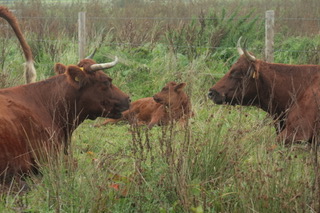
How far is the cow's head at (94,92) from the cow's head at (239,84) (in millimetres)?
1400

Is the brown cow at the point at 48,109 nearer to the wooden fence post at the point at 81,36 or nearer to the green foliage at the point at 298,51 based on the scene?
the green foliage at the point at 298,51

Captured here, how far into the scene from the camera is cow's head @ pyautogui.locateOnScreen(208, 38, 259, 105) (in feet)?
26.4

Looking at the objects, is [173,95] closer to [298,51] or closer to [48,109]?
[298,51]

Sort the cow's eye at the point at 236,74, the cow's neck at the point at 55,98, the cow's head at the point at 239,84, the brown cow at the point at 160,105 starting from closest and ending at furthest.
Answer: the cow's neck at the point at 55,98 → the cow's head at the point at 239,84 → the cow's eye at the point at 236,74 → the brown cow at the point at 160,105

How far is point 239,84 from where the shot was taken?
816 centimetres

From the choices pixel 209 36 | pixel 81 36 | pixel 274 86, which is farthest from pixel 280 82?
pixel 81 36

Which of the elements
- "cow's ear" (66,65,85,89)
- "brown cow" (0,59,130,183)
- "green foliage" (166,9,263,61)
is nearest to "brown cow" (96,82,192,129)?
"green foliage" (166,9,263,61)

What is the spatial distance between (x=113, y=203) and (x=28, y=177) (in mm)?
1108

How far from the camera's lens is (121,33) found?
1394 cm

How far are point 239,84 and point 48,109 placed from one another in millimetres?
2618

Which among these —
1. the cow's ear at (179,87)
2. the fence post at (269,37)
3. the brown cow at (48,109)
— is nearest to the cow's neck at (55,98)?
the brown cow at (48,109)

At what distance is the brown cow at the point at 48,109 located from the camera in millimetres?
5855

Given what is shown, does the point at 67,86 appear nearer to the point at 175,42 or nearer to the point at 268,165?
the point at 268,165

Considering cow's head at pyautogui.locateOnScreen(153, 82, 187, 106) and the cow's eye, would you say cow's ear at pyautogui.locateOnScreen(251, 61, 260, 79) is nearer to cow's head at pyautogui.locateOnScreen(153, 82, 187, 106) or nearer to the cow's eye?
the cow's eye
